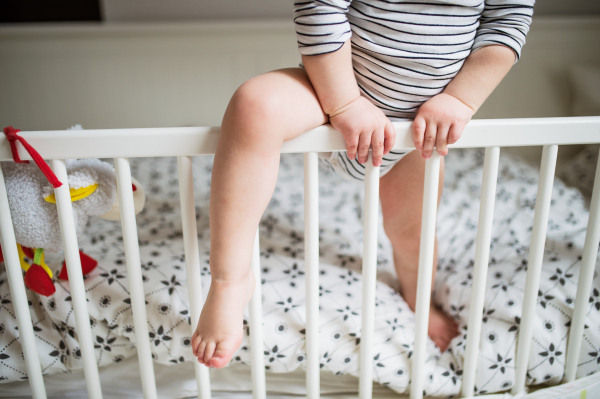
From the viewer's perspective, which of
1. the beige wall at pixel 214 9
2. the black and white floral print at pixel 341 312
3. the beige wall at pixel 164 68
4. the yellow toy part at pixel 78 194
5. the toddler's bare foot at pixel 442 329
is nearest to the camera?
the yellow toy part at pixel 78 194

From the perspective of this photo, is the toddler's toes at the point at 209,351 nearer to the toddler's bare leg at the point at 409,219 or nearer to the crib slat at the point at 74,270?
the crib slat at the point at 74,270

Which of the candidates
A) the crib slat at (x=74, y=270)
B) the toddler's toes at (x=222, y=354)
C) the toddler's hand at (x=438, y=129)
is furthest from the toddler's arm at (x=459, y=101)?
the crib slat at (x=74, y=270)

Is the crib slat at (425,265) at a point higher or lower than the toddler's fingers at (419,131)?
lower

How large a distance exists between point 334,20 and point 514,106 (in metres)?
1.24

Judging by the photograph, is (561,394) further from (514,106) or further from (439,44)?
(514,106)

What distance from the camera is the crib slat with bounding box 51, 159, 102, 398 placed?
556 mm

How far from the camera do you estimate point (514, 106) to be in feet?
5.12

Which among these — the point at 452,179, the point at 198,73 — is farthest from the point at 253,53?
the point at 452,179

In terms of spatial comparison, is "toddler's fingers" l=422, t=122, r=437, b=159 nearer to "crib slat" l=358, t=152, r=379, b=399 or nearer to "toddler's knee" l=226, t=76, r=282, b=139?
"crib slat" l=358, t=152, r=379, b=399

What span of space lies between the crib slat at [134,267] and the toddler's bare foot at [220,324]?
0.11 meters

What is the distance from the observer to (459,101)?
0.61m

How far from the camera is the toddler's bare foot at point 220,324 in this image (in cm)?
55

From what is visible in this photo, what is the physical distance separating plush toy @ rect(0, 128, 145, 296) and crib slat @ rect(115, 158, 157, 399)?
0.12 meters

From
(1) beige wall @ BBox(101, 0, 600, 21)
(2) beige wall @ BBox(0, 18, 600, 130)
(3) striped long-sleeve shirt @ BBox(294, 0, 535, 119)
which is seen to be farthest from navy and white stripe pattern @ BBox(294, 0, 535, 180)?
(1) beige wall @ BBox(101, 0, 600, 21)
